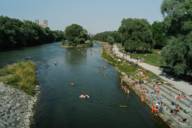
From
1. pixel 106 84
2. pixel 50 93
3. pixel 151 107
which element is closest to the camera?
pixel 151 107

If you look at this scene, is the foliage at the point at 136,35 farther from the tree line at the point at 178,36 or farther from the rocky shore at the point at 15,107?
the rocky shore at the point at 15,107

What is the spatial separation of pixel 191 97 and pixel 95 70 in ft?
103

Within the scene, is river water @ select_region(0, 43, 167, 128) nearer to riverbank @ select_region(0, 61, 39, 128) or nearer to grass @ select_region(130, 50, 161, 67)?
riverbank @ select_region(0, 61, 39, 128)

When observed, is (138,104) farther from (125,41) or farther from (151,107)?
(125,41)

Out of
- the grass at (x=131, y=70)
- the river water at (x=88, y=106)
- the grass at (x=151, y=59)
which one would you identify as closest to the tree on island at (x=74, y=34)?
the grass at (x=151, y=59)

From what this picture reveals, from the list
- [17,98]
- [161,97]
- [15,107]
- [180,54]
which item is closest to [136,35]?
[180,54]

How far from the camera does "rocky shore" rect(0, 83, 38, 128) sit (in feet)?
102

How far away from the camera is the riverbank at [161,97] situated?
114 feet

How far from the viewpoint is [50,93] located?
46.7m

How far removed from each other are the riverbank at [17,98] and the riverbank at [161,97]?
14432mm

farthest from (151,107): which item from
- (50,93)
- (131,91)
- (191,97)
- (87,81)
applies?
(87,81)

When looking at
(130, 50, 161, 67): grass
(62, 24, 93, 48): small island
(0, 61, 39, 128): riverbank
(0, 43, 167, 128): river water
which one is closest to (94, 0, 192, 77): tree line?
(0, 43, 167, 128): river water

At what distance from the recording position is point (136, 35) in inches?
3984

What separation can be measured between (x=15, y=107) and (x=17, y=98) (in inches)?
147
